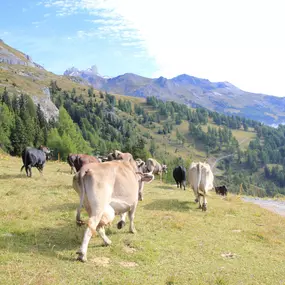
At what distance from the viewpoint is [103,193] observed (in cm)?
917

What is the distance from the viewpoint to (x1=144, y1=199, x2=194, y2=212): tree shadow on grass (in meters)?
17.6

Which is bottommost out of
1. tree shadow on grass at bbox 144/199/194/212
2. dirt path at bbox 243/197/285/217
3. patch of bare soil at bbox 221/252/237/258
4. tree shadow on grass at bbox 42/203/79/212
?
dirt path at bbox 243/197/285/217

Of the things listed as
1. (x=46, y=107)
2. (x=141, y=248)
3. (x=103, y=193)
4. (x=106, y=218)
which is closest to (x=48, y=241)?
(x=106, y=218)

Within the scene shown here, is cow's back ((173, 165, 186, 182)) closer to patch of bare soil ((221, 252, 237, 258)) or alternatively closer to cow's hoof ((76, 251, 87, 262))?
patch of bare soil ((221, 252, 237, 258))

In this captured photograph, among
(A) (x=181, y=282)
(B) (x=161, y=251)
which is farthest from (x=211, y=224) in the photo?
(A) (x=181, y=282)

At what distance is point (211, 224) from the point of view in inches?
583

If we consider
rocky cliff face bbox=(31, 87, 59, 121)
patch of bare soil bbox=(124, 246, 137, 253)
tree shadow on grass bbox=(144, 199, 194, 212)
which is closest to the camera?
patch of bare soil bbox=(124, 246, 137, 253)

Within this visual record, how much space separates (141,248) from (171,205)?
8780 mm

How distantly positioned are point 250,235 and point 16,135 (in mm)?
72725

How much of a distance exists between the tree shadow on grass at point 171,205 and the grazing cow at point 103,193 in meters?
6.80

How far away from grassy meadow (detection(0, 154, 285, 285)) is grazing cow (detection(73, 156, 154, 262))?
0.80 metres

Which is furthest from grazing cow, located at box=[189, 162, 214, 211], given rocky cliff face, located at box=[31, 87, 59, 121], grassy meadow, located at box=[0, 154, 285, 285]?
rocky cliff face, located at box=[31, 87, 59, 121]

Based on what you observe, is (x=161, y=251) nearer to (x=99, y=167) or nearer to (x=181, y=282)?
(x=181, y=282)

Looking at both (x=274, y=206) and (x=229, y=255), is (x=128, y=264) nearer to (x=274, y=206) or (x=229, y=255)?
(x=229, y=255)
